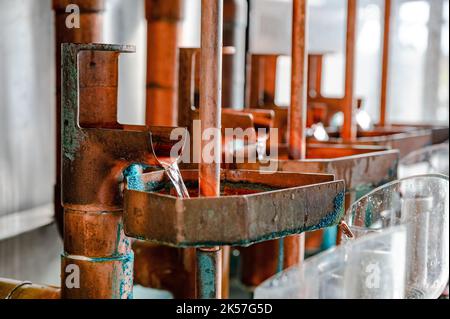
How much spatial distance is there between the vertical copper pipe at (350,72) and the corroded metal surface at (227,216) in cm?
147

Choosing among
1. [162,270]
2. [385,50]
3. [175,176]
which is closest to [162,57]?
[162,270]

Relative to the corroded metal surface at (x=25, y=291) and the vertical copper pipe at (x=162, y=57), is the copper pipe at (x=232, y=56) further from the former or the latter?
the corroded metal surface at (x=25, y=291)

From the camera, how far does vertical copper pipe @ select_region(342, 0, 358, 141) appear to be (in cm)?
311

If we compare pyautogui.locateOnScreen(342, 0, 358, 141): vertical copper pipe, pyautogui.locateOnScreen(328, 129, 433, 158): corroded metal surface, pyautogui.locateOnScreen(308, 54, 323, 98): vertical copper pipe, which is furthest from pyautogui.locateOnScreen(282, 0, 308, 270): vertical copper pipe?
pyautogui.locateOnScreen(308, 54, 323, 98): vertical copper pipe

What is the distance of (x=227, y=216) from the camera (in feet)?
5.24

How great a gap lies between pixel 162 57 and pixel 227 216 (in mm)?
2020

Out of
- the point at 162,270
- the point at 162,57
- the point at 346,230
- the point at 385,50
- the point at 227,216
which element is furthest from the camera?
the point at 385,50

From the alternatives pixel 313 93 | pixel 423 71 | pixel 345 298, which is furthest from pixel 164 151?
pixel 423 71

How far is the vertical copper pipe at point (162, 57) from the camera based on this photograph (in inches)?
138

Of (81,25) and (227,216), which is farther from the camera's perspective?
(81,25)


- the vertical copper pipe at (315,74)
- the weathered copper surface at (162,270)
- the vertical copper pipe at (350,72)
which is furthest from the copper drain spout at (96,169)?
the vertical copper pipe at (315,74)

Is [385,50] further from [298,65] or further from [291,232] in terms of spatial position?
[291,232]

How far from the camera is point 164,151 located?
186cm

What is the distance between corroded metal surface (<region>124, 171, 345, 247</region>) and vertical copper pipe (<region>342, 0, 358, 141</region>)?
1.47 meters
